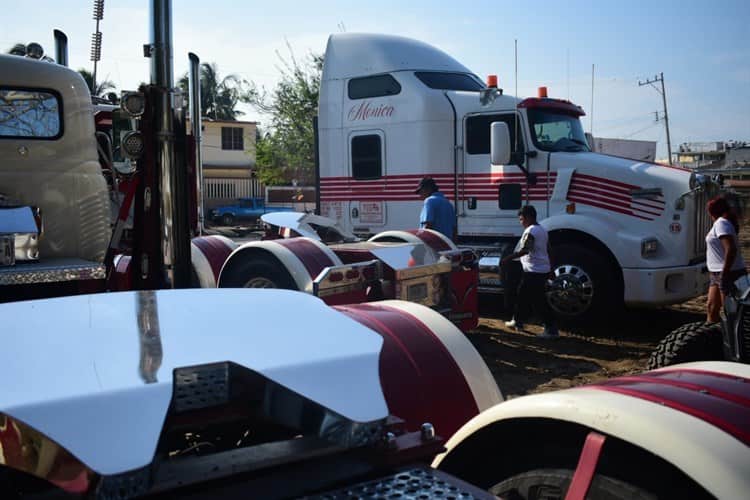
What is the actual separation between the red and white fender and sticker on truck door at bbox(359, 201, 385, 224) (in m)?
8.19

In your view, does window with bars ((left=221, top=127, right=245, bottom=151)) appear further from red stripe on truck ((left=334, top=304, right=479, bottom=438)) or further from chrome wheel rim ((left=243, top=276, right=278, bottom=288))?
red stripe on truck ((left=334, top=304, right=479, bottom=438))

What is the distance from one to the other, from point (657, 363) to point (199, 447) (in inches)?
167

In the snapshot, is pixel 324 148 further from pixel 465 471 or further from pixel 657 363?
pixel 465 471

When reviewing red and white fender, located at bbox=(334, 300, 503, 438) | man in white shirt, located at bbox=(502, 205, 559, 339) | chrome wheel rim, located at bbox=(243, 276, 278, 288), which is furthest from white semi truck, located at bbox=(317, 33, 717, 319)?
red and white fender, located at bbox=(334, 300, 503, 438)

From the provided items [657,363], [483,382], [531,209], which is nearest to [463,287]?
[531,209]

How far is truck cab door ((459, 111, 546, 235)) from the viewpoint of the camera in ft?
33.0

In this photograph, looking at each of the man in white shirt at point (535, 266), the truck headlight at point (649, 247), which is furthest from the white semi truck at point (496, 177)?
the man in white shirt at point (535, 266)

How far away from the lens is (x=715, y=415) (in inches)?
74.4

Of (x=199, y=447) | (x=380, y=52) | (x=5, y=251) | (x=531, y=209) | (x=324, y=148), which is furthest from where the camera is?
(x=324, y=148)

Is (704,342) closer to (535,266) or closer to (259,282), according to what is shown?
(535,266)

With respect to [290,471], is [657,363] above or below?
below

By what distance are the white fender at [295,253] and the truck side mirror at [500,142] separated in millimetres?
3330

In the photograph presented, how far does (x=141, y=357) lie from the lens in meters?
1.72

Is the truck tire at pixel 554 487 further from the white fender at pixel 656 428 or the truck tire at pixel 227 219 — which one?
the truck tire at pixel 227 219
